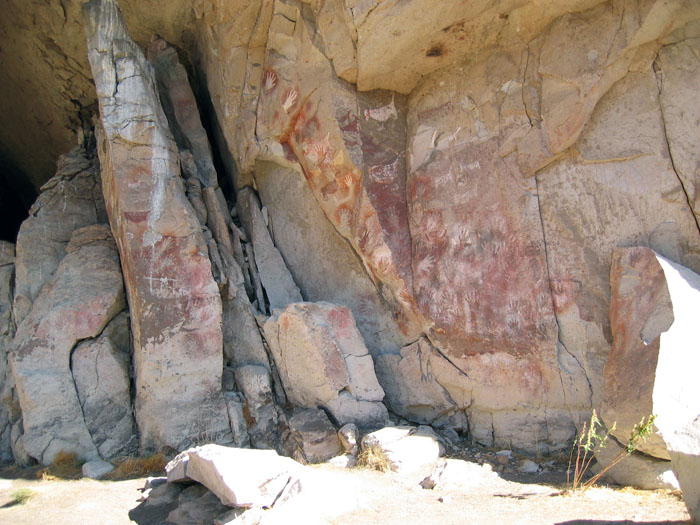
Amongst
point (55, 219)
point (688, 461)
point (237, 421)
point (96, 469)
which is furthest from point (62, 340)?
point (688, 461)

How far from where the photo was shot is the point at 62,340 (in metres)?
5.29

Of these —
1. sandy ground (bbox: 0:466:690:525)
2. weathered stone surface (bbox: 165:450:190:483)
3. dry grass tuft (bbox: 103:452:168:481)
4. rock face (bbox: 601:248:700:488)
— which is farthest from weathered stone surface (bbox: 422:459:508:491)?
dry grass tuft (bbox: 103:452:168:481)

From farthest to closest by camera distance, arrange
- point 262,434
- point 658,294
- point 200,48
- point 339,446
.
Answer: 1. point 200,48
2. point 262,434
3. point 339,446
4. point 658,294

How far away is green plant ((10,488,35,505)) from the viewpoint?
407cm

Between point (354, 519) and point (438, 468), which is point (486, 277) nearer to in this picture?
point (438, 468)

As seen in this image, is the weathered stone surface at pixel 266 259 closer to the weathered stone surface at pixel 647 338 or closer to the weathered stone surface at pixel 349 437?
the weathered stone surface at pixel 349 437

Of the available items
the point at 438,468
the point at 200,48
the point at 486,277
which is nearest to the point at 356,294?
the point at 486,277

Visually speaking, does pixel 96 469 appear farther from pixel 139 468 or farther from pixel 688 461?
pixel 688 461

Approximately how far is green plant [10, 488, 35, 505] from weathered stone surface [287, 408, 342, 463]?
2030 millimetres

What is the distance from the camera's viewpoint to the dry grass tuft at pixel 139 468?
15.1 ft

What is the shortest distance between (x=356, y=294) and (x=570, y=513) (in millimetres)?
3048

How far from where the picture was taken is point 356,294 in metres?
5.69

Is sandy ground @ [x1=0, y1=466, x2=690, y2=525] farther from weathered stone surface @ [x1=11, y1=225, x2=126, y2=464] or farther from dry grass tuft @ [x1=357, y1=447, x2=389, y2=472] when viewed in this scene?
weathered stone surface @ [x1=11, y1=225, x2=126, y2=464]

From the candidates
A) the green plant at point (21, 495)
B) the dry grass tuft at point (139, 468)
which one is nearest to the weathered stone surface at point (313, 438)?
the dry grass tuft at point (139, 468)
